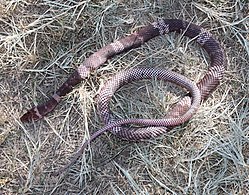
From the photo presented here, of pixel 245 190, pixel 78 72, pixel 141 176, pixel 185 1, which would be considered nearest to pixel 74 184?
pixel 141 176

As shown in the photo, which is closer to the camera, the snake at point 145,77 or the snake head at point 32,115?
the snake at point 145,77

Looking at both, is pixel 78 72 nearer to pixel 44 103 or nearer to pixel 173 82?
pixel 44 103

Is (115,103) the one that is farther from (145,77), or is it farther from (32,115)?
(32,115)

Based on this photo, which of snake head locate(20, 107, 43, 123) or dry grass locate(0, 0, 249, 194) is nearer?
dry grass locate(0, 0, 249, 194)

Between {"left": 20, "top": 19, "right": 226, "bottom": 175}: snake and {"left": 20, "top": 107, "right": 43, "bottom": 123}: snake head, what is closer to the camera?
{"left": 20, "top": 19, "right": 226, "bottom": 175}: snake

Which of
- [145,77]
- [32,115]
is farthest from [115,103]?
[32,115]
